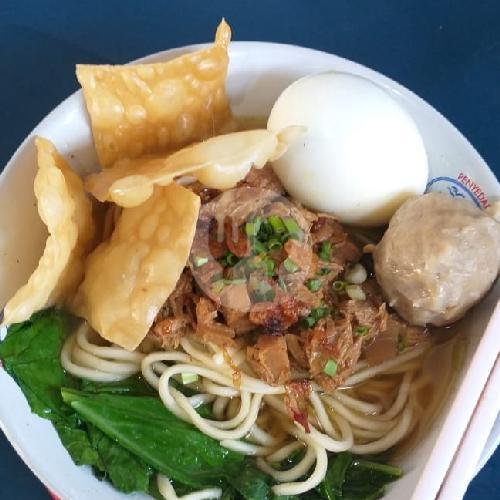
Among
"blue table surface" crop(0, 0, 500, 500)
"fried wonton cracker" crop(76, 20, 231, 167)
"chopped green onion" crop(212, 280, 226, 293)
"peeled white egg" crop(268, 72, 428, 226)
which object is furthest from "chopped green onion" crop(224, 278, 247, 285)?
"blue table surface" crop(0, 0, 500, 500)

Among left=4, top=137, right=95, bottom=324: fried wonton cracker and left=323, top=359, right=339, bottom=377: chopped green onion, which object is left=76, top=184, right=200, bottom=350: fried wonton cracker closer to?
left=4, top=137, right=95, bottom=324: fried wonton cracker

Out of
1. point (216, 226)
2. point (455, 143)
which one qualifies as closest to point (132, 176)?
point (216, 226)

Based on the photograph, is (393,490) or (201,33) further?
(201,33)

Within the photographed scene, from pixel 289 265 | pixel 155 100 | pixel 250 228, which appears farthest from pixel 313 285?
pixel 155 100

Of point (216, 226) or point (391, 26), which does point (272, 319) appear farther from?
point (391, 26)

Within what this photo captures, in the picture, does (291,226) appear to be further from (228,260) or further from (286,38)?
(286,38)
